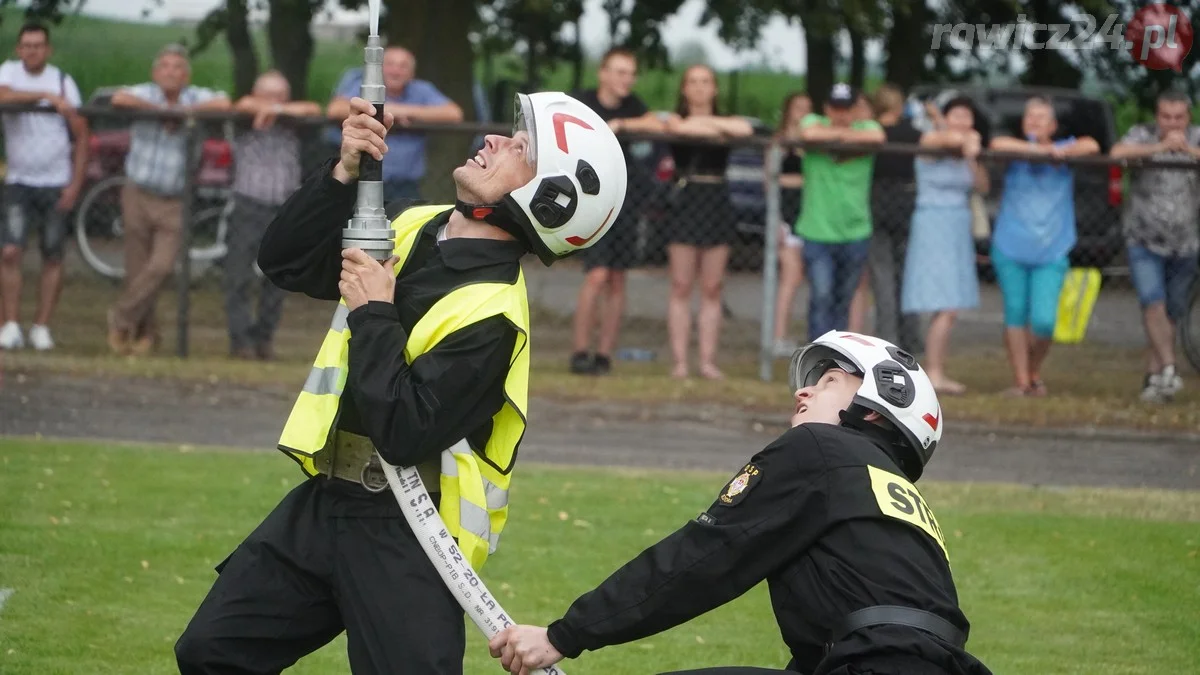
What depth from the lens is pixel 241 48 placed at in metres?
20.0

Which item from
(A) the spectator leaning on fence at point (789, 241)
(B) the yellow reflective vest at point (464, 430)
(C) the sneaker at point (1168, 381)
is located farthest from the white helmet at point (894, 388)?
(C) the sneaker at point (1168, 381)

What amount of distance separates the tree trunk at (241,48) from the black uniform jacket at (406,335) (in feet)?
46.1

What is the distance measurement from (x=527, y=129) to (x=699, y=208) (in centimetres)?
760

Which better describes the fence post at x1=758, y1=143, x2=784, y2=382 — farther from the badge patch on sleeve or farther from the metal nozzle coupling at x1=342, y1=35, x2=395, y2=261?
the badge patch on sleeve

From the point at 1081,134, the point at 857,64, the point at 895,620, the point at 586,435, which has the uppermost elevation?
the point at 895,620

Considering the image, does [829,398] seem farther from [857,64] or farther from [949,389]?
[857,64]

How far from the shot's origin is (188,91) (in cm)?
1248

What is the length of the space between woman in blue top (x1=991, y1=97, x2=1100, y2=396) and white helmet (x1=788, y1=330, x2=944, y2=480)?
7.95 meters

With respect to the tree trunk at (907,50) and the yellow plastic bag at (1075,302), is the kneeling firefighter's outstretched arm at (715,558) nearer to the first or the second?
the yellow plastic bag at (1075,302)

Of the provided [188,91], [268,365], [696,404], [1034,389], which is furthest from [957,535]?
[188,91]

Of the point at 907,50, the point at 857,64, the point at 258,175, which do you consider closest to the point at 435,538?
the point at 258,175

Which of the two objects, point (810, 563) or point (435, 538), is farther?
point (435, 538)

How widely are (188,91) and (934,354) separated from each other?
5.85 meters

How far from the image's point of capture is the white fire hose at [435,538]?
3.95m
